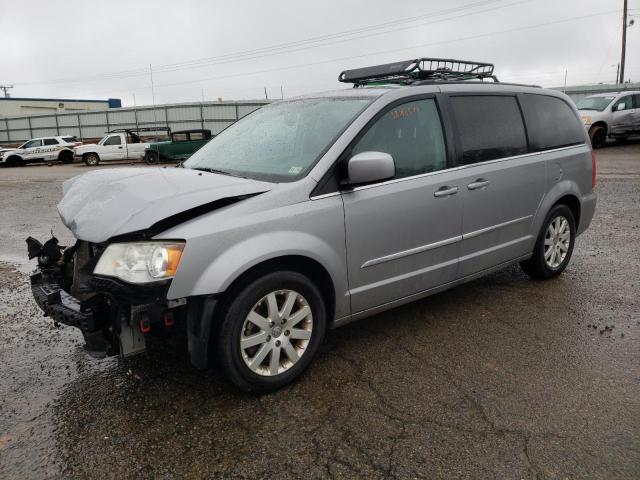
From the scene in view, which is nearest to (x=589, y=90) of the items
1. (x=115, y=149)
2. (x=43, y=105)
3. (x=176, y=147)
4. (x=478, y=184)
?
(x=176, y=147)

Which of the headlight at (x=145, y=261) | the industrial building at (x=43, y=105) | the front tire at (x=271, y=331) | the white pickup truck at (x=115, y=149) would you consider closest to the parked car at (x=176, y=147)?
the white pickup truck at (x=115, y=149)

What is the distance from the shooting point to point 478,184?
388 cm

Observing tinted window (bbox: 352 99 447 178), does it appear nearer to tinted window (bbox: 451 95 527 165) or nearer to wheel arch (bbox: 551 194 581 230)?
tinted window (bbox: 451 95 527 165)

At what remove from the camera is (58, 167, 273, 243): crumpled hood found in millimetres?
2689

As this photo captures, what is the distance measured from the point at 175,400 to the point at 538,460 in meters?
1.91

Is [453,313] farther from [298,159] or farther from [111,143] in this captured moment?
[111,143]

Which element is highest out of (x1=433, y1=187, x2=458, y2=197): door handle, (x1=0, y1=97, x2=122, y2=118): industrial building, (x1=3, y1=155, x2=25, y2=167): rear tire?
(x1=0, y1=97, x2=122, y2=118): industrial building

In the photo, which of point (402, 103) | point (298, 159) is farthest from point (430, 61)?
point (298, 159)

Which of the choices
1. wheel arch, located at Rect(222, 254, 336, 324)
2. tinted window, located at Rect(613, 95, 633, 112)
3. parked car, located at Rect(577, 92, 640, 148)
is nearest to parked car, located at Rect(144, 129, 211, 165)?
parked car, located at Rect(577, 92, 640, 148)

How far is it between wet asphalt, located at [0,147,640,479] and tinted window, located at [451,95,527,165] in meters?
1.28

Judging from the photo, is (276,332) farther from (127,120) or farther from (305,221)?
(127,120)

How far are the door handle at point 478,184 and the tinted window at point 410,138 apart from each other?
0.28 metres

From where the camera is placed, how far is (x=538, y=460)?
2.41m

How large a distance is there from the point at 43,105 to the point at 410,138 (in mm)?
69087
